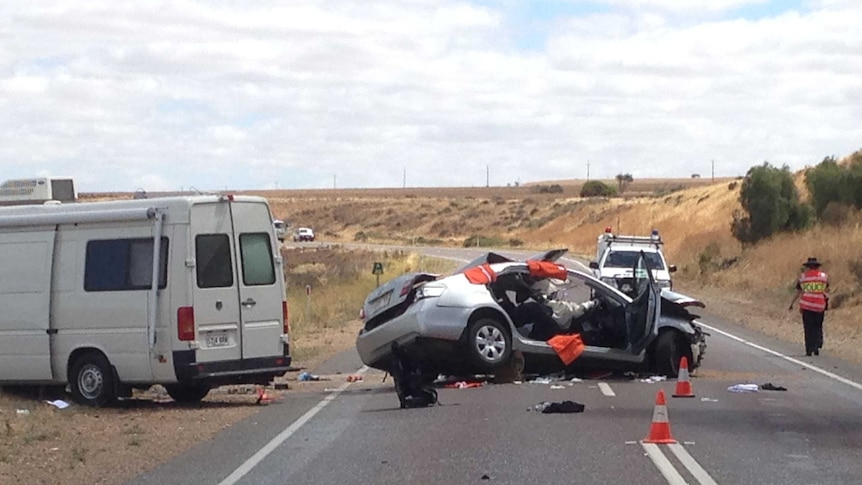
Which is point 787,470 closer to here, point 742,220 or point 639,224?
point 742,220

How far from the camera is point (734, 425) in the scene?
13.4 meters

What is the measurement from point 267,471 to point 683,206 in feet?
292

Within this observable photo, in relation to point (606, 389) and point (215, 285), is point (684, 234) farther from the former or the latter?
point (215, 285)

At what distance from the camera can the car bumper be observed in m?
17.0

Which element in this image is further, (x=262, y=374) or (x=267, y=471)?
(x=262, y=374)

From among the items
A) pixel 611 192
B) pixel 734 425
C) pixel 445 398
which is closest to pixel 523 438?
pixel 734 425

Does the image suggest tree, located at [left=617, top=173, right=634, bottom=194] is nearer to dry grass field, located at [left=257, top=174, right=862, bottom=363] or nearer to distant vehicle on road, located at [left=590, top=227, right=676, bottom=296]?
dry grass field, located at [left=257, top=174, right=862, bottom=363]

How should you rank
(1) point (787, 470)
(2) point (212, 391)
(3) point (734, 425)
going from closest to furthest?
(1) point (787, 470) < (3) point (734, 425) < (2) point (212, 391)

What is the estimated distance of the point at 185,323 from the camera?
15281mm

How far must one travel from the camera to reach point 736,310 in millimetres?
37531

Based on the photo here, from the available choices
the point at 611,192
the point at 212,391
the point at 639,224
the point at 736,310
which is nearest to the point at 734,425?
the point at 212,391

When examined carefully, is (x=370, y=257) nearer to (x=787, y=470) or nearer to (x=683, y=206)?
(x=683, y=206)

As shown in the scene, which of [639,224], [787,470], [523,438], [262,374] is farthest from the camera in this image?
[639,224]

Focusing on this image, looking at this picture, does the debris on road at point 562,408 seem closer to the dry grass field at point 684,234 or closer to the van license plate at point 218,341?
the van license plate at point 218,341
